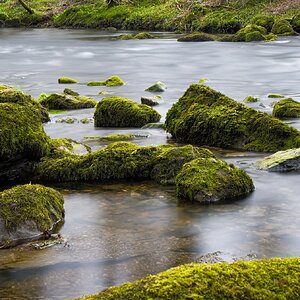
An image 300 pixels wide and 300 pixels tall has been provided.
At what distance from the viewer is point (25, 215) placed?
27.3ft

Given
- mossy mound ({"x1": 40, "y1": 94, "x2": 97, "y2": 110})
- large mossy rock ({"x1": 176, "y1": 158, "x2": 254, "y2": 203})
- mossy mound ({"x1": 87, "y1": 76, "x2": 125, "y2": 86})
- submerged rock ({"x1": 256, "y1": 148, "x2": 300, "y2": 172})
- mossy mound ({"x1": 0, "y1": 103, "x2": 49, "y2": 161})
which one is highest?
mossy mound ({"x1": 0, "y1": 103, "x2": 49, "y2": 161})

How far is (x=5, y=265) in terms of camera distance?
7312 millimetres

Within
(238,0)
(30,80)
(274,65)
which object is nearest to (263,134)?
(30,80)

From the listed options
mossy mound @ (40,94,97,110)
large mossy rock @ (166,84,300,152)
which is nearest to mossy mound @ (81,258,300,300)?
large mossy rock @ (166,84,300,152)

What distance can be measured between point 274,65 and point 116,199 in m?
27.6

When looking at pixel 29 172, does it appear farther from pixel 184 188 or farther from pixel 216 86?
pixel 216 86

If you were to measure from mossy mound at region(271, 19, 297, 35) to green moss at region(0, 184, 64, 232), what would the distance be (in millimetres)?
47973

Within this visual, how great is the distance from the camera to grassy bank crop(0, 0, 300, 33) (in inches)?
2399

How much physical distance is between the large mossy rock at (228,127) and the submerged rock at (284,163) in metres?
1.16

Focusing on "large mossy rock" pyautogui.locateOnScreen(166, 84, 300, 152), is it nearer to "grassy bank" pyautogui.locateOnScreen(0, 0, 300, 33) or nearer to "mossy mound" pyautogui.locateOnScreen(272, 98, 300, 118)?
"mossy mound" pyautogui.locateOnScreen(272, 98, 300, 118)

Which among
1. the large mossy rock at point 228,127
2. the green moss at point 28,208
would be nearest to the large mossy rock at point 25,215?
the green moss at point 28,208

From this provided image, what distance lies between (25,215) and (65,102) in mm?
13700

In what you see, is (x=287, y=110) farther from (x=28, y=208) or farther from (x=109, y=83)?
(x=109, y=83)

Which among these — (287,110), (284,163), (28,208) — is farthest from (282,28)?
(28,208)
